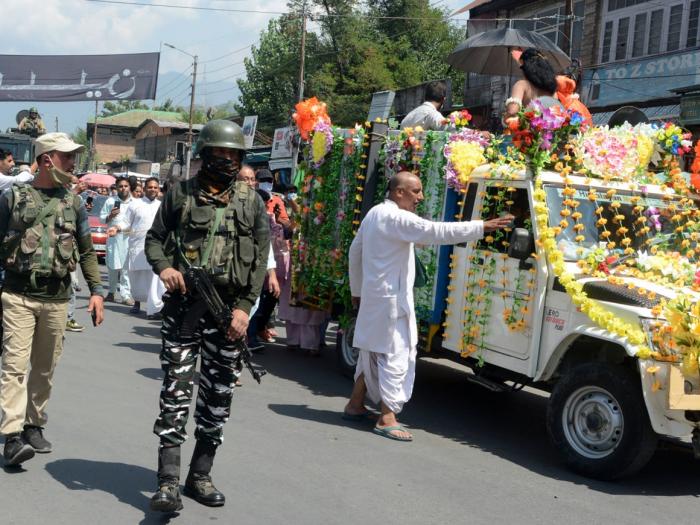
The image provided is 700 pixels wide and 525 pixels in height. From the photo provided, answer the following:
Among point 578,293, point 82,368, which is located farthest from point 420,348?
point 82,368

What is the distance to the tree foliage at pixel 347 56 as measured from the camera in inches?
1753

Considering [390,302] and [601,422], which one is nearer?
[601,422]

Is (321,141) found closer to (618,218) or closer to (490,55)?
(618,218)

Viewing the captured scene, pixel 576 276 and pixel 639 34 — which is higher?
pixel 639 34

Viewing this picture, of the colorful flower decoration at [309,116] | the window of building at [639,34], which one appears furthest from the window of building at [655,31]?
the colorful flower decoration at [309,116]

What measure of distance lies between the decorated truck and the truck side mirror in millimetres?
16

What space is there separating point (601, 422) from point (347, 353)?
3.64 m

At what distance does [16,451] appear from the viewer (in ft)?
17.3

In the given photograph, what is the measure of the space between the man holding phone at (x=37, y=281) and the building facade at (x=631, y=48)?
1461cm

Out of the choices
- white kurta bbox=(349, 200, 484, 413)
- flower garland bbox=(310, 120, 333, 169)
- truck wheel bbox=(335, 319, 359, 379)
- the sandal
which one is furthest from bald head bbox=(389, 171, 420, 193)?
flower garland bbox=(310, 120, 333, 169)

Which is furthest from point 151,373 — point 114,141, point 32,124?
point 114,141

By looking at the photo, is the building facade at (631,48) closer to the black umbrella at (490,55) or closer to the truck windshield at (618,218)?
the black umbrella at (490,55)

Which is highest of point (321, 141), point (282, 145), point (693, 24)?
point (693, 24)

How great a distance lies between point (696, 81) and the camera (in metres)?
20.1
